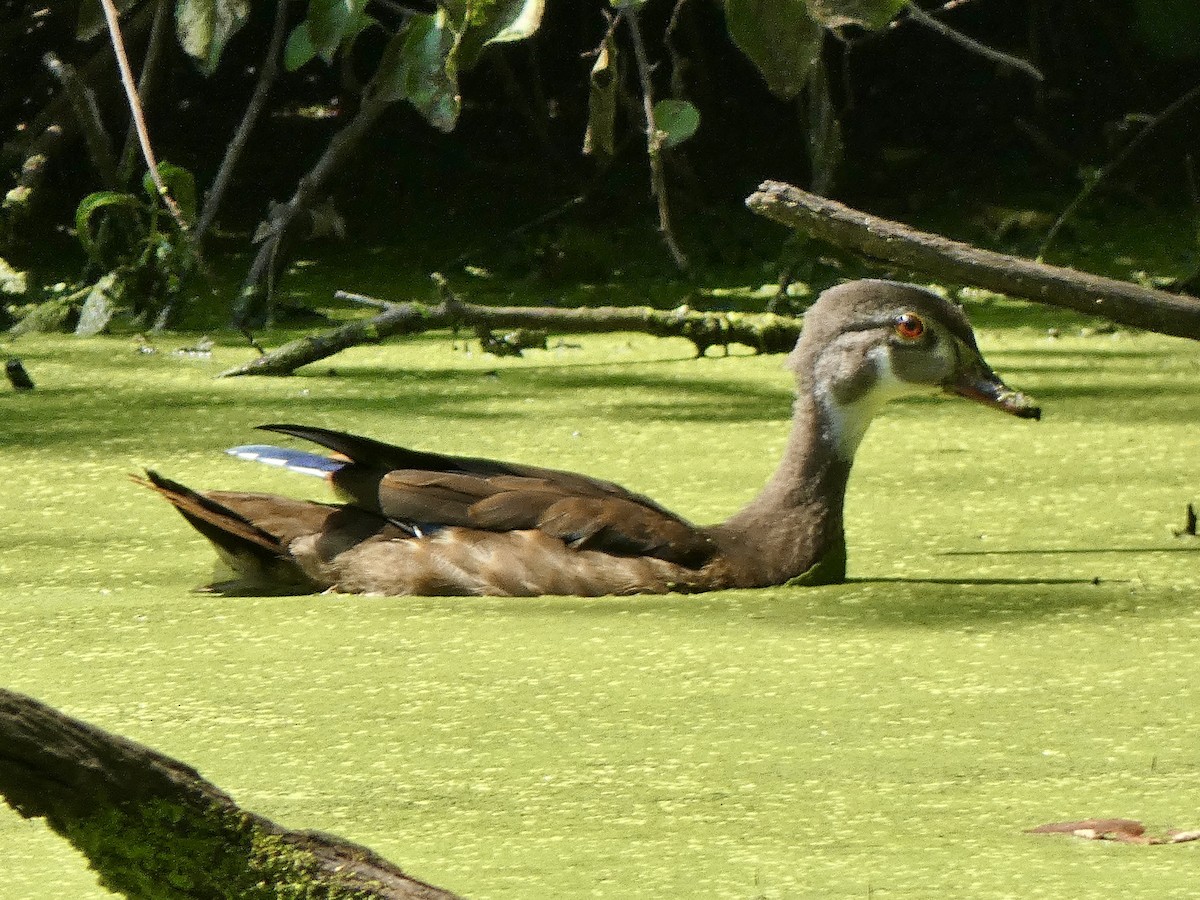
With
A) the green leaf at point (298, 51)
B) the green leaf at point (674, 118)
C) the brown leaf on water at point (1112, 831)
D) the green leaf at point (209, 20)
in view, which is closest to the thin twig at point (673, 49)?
the green leaf at point (674, 118)

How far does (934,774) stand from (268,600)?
1.25 m

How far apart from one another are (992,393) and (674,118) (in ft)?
3.83

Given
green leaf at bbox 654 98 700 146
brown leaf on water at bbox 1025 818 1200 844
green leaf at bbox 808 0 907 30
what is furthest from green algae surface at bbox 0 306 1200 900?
green leaf at bbox 808 0 907 30

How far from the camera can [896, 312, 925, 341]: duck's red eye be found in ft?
11.4

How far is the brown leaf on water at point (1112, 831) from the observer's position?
2061 mm

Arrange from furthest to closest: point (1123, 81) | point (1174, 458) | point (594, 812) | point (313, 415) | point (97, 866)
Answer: point (1123, 81), point (313, 415), point (1174, 458), point (594, 812), point (97, 866)

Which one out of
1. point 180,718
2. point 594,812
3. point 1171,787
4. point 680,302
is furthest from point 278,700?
→ point 680,302

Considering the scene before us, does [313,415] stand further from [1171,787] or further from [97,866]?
[97,866]

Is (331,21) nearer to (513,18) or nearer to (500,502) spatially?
(513,18)

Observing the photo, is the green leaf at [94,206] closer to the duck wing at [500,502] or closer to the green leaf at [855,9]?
the duck wing at [500,502]

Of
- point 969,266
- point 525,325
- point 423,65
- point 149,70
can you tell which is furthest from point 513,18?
point 149,70

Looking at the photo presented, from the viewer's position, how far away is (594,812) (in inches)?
86.8

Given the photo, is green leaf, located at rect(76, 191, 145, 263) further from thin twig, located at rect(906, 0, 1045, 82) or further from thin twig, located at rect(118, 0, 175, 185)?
thin twig, located at rect(906, 0, 1045, 82)

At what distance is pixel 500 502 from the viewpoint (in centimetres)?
323
